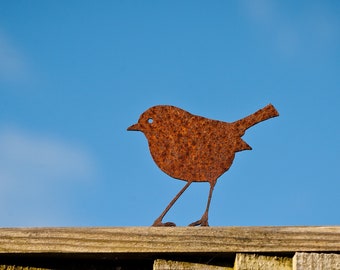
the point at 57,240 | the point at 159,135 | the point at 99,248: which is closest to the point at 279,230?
the point at 99,248

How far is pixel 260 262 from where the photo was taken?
2.21 m

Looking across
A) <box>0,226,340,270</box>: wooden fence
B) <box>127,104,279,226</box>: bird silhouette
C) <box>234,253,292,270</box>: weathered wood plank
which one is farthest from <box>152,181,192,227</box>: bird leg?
<box>234,253,292,270</box>: weathered wood plank

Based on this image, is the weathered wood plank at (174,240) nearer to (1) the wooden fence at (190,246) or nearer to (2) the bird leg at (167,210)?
(1) the wooden fence at (190,246)

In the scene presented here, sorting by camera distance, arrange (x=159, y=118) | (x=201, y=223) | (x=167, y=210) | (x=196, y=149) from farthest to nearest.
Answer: (x=159, y=118), (x=196, y=149), (x=167, y=210), (x=201, y=223)

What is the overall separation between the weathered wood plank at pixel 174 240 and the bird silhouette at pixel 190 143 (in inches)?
20.7

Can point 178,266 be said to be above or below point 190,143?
below

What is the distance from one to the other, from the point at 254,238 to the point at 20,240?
805 millimetres

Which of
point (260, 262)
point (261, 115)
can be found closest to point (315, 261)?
point (260, 262)

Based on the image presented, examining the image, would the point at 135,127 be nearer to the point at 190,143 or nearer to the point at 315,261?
the point at 190,143

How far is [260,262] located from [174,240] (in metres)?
0.30

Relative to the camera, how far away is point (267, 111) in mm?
3117

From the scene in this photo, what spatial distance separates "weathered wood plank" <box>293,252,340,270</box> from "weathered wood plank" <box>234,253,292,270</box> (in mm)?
39

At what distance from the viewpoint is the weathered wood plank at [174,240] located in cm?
220

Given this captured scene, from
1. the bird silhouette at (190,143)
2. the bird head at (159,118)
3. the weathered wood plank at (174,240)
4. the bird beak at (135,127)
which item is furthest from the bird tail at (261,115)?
the weathered wood plank at (174,240)
